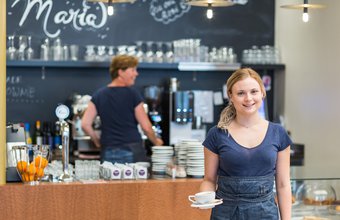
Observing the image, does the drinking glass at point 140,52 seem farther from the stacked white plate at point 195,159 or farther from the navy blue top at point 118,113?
the stacked white plate at point 195,159

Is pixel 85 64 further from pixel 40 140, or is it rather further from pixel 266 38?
pixel 266 38

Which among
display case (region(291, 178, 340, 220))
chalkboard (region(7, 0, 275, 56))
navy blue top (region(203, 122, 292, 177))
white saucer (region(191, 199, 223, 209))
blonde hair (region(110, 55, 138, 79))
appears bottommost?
display case (region(291, 178, 340, 220))

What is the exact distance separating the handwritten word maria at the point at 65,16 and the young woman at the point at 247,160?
4.90 metres

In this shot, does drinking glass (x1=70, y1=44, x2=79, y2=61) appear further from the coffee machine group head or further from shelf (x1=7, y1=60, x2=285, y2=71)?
the coffee machine group head

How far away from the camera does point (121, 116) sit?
695 centimetres

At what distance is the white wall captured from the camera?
7.82m

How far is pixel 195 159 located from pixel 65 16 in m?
3.72

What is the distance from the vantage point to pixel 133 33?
8.88 meters

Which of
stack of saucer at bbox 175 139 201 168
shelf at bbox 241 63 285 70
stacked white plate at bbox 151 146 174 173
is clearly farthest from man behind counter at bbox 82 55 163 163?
shelf at bbox 241 63 285 70

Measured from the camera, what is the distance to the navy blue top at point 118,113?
6926 millimetres

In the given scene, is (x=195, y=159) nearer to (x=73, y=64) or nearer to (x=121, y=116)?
(x=121, y=116)

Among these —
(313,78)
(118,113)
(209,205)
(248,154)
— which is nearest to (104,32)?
(118,113)

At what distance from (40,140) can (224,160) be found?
4689 mm

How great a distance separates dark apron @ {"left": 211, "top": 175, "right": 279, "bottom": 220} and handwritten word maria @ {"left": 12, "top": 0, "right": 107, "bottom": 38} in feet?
16.5
